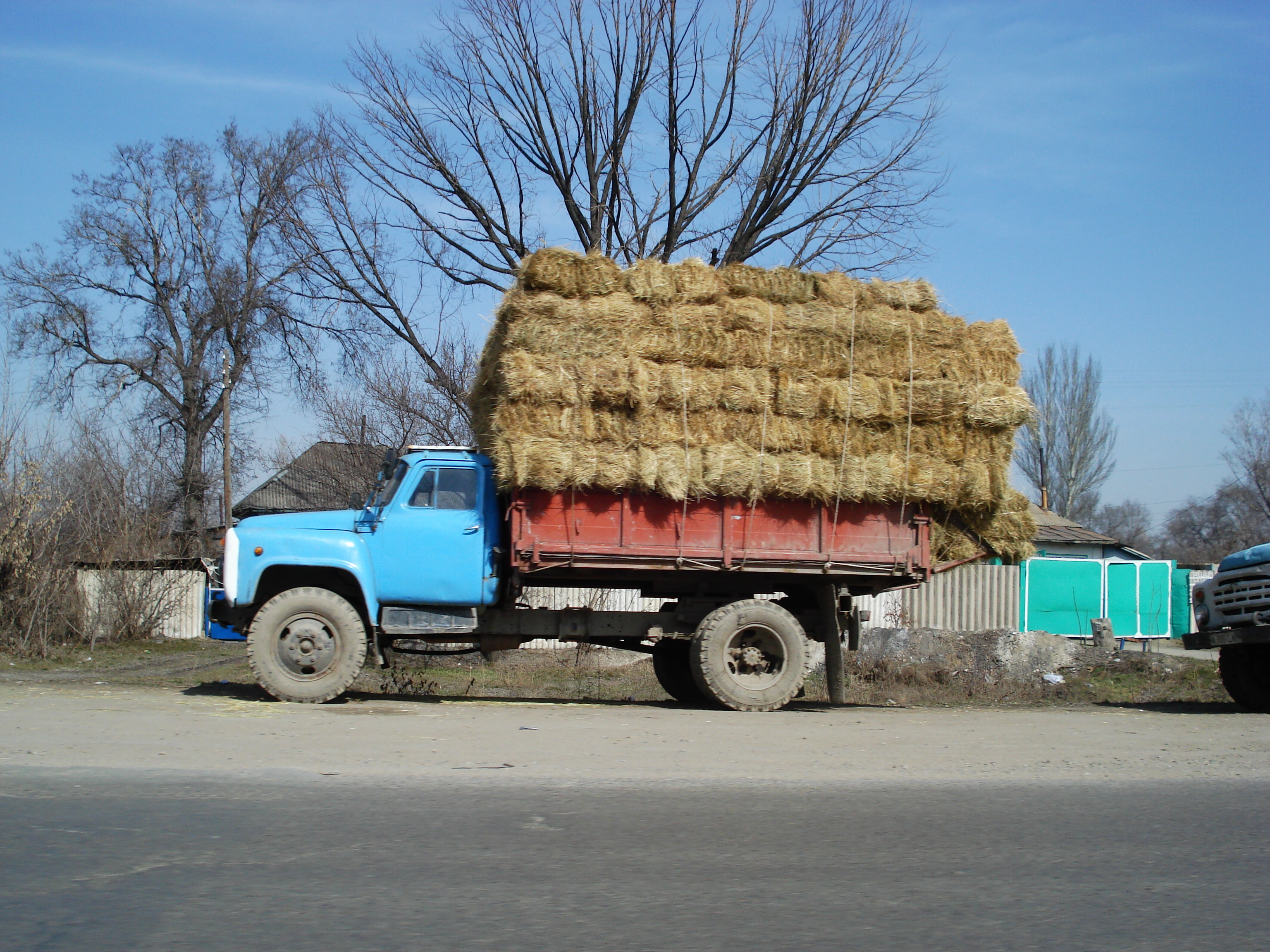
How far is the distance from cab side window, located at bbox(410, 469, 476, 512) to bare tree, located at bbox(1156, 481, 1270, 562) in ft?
168

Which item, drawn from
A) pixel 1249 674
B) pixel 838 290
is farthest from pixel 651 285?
pixel 1249 674

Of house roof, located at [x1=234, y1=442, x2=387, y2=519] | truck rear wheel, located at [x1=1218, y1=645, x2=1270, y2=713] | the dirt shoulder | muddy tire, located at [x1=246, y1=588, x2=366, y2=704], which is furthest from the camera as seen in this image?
house roof, located at [x1=234, y1=442, x2=387, y2=519]

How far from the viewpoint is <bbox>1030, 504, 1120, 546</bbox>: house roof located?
33812 millimetres

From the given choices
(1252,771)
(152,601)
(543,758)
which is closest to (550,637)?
(543,758)

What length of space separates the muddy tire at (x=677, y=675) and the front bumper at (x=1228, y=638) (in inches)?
203

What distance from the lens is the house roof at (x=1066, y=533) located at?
3381 centimetres

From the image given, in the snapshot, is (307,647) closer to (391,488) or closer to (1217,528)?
(391,488)

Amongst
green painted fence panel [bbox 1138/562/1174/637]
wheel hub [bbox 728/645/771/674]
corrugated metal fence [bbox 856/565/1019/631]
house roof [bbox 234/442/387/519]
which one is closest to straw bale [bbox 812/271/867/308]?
wheel hub [bbox 728/645/771/674]

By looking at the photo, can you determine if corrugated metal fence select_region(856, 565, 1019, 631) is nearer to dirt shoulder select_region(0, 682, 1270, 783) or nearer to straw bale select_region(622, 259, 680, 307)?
dirt shoulder select_region(0, 682, 1270, 783)

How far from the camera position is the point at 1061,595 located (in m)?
24.4

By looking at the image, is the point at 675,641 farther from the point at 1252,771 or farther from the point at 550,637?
the point at 1252,771

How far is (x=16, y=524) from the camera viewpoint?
14.9 metres

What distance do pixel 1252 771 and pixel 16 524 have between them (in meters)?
15.3

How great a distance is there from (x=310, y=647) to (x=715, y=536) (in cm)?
387
